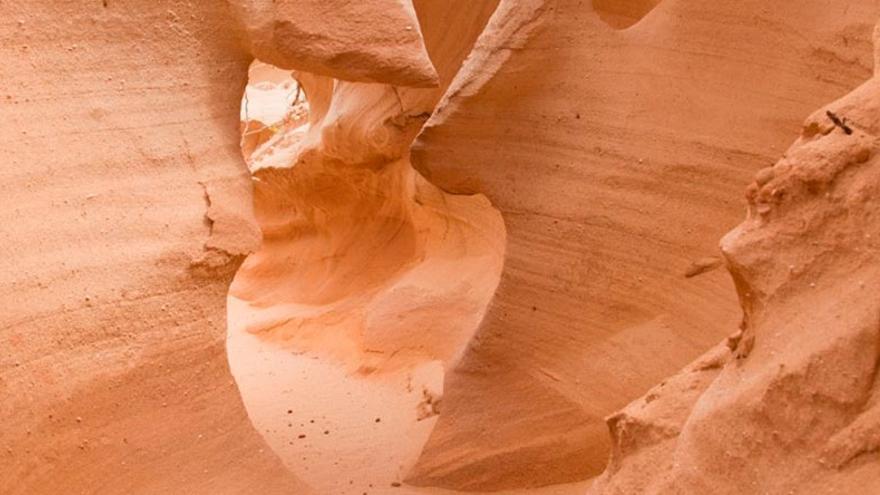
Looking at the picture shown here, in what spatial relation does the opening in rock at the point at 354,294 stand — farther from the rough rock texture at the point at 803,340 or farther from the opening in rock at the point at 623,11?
the rough rock texture at the point at 803,340

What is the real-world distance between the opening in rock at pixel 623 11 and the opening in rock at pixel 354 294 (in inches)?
52.3

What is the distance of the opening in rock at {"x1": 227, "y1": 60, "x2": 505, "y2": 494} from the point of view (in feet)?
12.0

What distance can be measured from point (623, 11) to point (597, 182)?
2.51ft

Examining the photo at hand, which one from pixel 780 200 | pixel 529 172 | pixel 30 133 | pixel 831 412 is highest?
pixel 780 200

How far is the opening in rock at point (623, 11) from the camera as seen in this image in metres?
3.38

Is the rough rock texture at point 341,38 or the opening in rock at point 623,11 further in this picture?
the opening in rock at point 623,11

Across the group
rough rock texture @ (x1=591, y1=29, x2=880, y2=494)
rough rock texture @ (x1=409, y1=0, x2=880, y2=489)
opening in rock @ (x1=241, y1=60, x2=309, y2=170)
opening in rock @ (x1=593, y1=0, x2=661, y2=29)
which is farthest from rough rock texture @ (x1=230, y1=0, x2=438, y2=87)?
opening in rock @ (x1=241, y1=60, x2=309, y2=170)

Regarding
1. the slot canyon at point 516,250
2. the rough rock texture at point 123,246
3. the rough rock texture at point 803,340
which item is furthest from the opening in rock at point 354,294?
the rough rock texture at point 803,340

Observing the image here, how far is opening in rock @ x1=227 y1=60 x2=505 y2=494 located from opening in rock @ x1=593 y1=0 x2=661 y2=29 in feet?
4.36

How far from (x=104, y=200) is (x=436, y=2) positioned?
99.4 inches

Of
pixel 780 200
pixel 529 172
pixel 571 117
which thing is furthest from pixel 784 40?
pixel 780 200

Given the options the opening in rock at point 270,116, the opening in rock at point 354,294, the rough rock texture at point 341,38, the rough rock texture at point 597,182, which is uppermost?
the rough rock texture at point 341,38

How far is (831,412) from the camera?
1.44 meters

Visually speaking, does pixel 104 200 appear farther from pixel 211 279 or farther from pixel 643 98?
pixel 643 98
